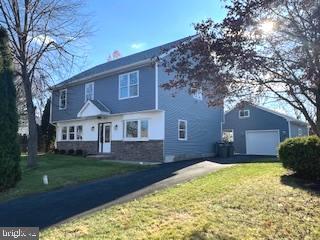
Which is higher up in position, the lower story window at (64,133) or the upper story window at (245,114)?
the upper story window at (245,114)

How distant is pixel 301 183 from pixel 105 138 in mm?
16043

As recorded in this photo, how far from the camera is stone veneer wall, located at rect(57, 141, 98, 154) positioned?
25808 mm

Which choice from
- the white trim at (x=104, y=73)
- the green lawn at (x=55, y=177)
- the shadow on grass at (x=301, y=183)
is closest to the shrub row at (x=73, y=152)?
the white trim at (x=104, y=73)

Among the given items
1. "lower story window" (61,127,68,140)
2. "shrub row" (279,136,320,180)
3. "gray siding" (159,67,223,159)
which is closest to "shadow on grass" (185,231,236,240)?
"shrub row" (279,136,320,180)

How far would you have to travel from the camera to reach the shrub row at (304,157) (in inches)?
458

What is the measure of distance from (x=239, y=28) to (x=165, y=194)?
480 centimetres

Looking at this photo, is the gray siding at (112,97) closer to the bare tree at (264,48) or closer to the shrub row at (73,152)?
the shrub row at (73,152)

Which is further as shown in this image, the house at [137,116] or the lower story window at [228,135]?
the lower story window at [228,135]

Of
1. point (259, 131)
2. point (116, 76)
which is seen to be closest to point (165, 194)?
point (116, 76)

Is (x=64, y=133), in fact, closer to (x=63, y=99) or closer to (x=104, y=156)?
(x=63, y=99)

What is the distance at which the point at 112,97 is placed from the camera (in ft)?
78.9

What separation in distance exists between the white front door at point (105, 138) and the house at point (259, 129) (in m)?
12.6

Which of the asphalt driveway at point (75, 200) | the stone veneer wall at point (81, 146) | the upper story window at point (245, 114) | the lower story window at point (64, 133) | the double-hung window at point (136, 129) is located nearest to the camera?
the asphalt driveway at point (75, 200)

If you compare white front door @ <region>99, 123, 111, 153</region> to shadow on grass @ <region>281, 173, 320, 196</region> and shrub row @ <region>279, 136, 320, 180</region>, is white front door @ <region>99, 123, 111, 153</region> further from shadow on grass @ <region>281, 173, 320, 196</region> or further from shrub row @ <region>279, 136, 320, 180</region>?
shadow on grass @ <region>281, 173, 320, 196</region>
